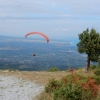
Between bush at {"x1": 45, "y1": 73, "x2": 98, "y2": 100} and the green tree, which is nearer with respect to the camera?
bush at {"x1": 45, "y1": 73, "x2": 98, "y2": 100}

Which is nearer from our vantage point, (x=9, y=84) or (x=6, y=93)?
(x=6, y=93)

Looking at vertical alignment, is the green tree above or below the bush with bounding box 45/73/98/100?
above

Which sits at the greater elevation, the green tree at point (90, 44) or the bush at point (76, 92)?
the green tree at point (90, 44)

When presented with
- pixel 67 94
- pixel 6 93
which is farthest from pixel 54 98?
pixel 6 93

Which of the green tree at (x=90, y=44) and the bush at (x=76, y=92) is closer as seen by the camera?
the bush at (x=76, y=92)

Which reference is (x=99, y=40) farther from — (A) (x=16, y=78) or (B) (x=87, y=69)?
(A) (x=16, y=78)

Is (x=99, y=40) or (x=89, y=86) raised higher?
(x=99, y=40)

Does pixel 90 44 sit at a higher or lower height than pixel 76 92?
higher

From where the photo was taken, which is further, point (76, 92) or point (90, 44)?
point (90, 44)
